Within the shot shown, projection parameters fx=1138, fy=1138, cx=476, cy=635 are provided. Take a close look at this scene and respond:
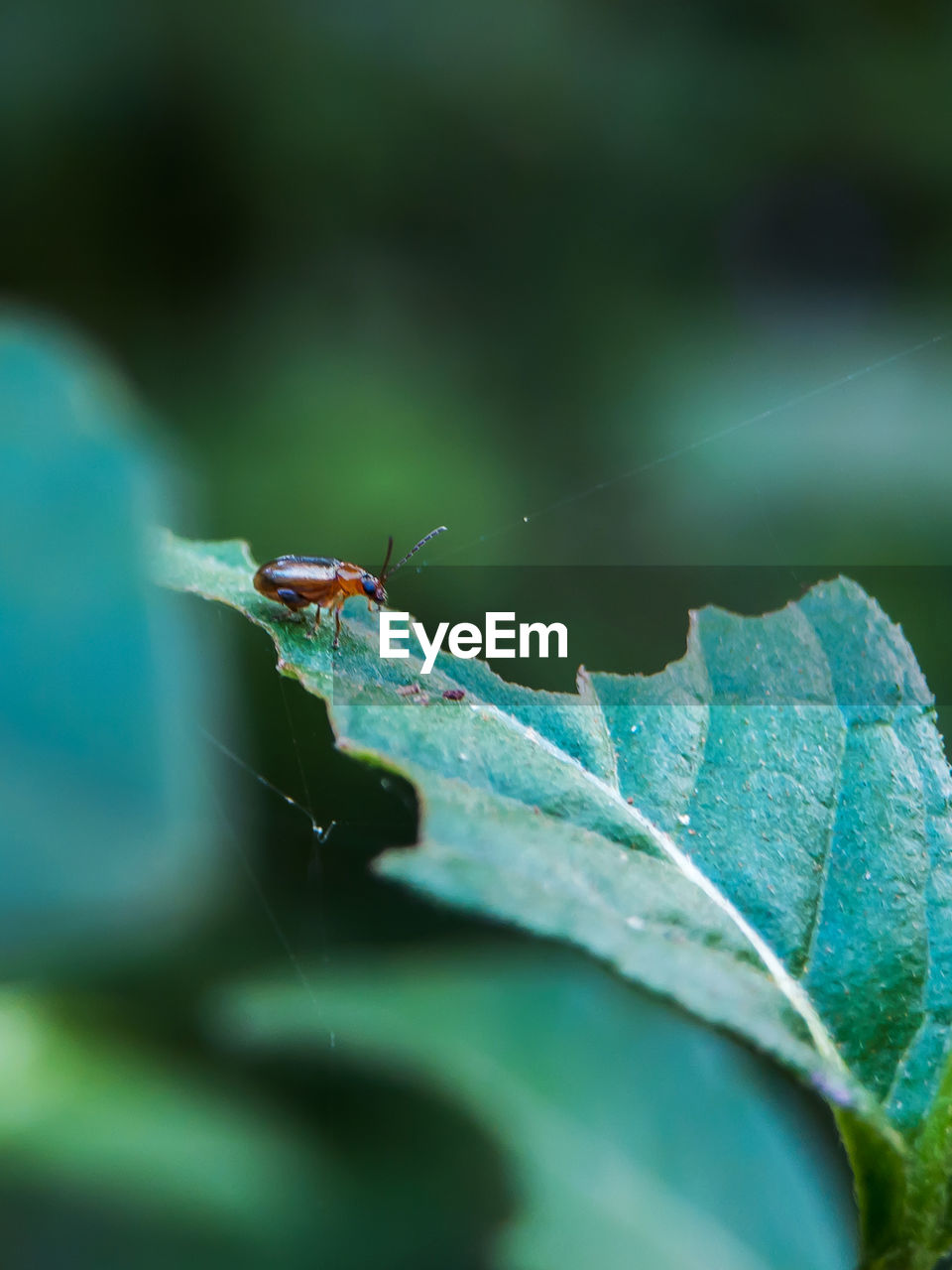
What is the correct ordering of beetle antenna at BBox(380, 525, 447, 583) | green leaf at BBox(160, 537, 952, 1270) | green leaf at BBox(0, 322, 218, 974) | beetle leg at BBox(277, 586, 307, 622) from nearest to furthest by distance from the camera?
green leaf at BBox(160, 537, 952, 1270)
beetle leg at BBox(277, 586, 307, 622)
green leaf at BBox(0, 322, 218, 974)
beetle antenna at BBox(380, 525, 447, 583)

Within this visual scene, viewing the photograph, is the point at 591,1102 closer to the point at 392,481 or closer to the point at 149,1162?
the point at 149,1162

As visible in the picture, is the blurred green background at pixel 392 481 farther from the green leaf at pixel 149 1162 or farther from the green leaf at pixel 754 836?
the green leaf at pixel 754 836

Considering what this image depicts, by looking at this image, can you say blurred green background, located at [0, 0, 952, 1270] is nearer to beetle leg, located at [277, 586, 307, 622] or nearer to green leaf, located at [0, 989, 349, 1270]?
green leaf, located at [0, 989, 349, 1270]

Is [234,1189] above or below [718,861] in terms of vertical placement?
below

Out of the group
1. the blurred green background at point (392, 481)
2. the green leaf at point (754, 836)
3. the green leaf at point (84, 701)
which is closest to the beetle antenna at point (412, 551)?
the blurred green background at point (392, 481)

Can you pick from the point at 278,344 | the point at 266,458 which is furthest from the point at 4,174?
the point at 266,458

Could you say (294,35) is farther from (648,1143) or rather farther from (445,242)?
(648,1143)

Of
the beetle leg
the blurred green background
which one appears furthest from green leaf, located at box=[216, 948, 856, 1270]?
the beetle leg
